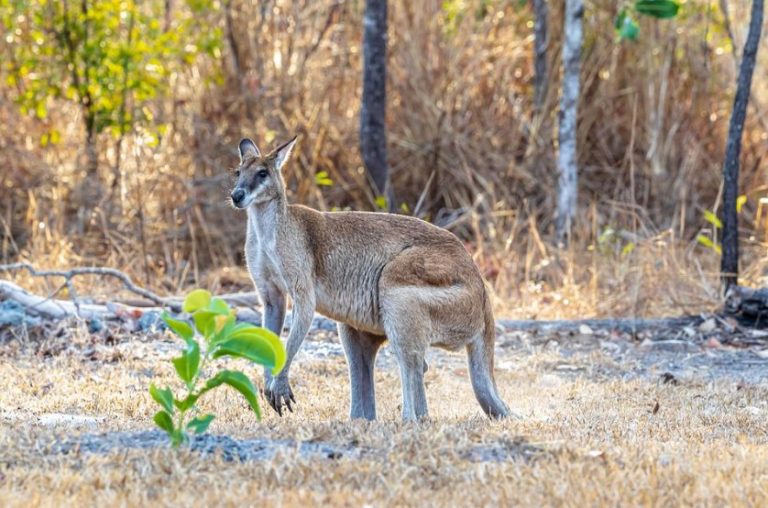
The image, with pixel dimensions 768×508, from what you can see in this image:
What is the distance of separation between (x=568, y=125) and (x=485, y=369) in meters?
6.36

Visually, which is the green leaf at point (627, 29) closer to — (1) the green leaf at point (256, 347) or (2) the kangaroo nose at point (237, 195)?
(2) the kangaroo nose at point (237, 195)

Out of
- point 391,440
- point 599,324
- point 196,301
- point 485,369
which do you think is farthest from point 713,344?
point 196,301

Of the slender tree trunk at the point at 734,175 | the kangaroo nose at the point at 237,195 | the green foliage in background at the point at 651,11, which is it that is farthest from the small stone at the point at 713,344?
the kangaroo nose at the point at 237,195

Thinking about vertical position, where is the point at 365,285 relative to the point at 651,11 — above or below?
below

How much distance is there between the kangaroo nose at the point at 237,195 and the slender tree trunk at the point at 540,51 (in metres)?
7.38

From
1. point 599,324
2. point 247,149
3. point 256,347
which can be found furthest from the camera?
point 599,324

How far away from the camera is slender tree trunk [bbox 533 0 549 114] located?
501 inches

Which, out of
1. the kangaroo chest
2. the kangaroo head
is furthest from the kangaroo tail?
the kangaroo head

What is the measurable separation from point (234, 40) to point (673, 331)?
5.97m

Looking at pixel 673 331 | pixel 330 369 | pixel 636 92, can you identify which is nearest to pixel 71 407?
pixel 330 369

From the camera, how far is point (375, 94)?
11867mm

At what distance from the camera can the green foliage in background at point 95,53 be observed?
38.2 ft

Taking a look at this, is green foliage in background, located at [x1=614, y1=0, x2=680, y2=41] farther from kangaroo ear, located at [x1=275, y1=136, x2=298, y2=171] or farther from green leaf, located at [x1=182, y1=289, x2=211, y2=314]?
green leaf, located at [x1=182, y1=289, x2=211, y2=314]

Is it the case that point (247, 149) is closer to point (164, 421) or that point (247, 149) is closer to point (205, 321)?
point (205, 321)
